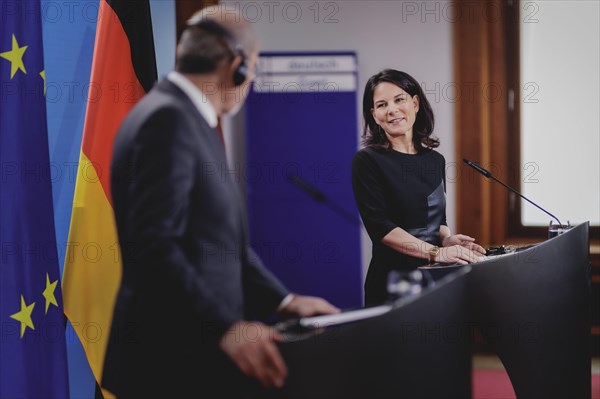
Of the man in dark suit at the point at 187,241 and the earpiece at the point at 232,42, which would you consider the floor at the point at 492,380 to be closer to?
the man in dark suit at the point at 187,241

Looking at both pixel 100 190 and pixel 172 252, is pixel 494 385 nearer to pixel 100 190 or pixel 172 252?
pixel 100 190

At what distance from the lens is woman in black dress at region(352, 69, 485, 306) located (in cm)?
214

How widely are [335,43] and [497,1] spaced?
35.1 inches

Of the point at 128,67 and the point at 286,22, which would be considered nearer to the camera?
the point at 128,67

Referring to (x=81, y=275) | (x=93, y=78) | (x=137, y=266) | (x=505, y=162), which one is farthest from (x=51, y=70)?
(x=505, y=162)

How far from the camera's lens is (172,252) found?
1125 millimetres

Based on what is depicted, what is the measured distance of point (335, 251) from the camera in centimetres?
361

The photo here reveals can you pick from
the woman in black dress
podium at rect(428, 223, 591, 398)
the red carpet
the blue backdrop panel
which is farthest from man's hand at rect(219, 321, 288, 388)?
the blue backdrop panel

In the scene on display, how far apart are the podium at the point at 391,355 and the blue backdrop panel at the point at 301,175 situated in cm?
227

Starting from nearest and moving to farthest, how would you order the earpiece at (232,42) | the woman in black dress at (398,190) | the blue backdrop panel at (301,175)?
the earpiece at (232,42), the woman in black dress at (398,190), the blue backdrop panel at (301,175)

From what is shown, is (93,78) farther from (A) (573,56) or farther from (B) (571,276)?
(A) (573,56)

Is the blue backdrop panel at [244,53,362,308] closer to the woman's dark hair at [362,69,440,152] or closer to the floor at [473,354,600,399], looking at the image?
the floor at [473,354,600,399]

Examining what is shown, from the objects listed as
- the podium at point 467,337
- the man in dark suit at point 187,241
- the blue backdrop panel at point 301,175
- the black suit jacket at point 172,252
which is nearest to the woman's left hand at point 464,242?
the podium at point 467,337

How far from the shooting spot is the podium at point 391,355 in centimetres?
115
